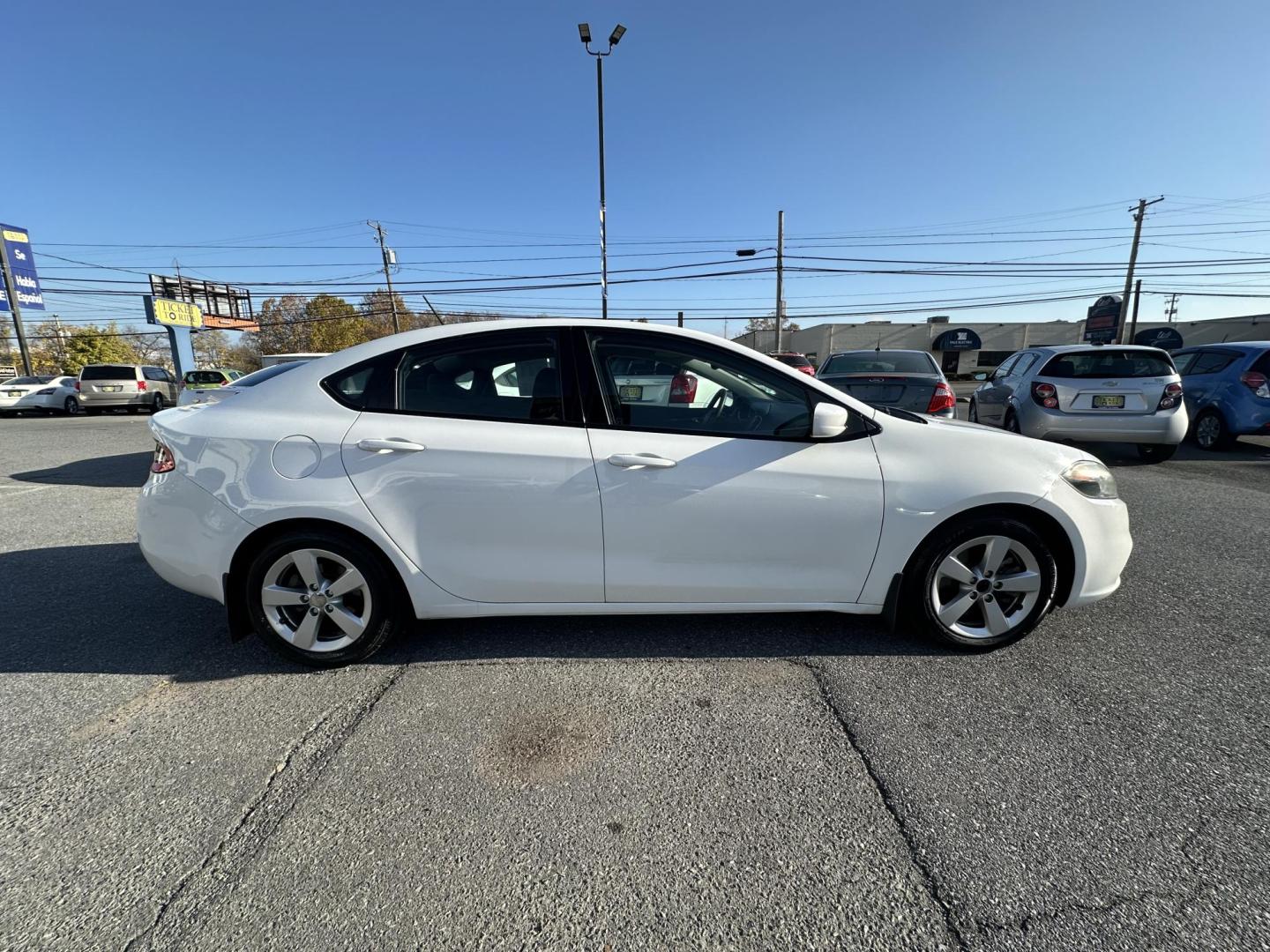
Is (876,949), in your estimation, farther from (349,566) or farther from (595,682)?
(349,566)

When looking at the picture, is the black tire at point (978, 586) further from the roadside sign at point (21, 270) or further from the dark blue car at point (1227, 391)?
the roadside sign at point (21, 270)

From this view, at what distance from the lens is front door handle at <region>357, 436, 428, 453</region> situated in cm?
243

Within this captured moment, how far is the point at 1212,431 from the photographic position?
7938 millimetres

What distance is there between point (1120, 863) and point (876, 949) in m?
0.81

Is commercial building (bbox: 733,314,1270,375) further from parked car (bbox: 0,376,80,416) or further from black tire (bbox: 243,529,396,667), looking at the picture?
black tire (bbox: 243,529,396,667)

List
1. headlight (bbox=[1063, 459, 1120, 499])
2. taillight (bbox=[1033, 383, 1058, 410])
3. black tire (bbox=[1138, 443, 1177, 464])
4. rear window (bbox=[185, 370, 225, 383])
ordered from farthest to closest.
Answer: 1. rear window (bbox=[185, 370, 225, 383])
2. black tire (bbox=[1138, 443, 1177, 464])
3. taillight (bbox=[1033, 383, 1058, 410])
4. headlight (bbox=[1063, 459, 1120, 499])

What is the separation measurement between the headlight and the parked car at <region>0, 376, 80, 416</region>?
24.6 metres

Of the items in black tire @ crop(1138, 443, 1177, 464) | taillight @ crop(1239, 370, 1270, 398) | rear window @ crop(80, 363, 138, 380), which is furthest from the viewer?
rear window @ crop(80, 363, 138, 380)

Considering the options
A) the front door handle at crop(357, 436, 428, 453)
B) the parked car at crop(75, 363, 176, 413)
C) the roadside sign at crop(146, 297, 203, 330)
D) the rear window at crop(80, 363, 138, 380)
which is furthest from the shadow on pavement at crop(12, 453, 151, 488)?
the roadside sign at crop(146, 297, 203, 330)

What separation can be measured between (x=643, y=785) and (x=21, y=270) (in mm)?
39972

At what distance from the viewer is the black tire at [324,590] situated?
2.50m

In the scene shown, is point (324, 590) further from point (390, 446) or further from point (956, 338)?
point (956, 338)

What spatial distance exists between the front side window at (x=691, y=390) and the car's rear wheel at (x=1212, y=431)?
893cm

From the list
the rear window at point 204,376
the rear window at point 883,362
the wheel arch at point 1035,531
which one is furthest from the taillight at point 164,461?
the rear window at point 204,376
